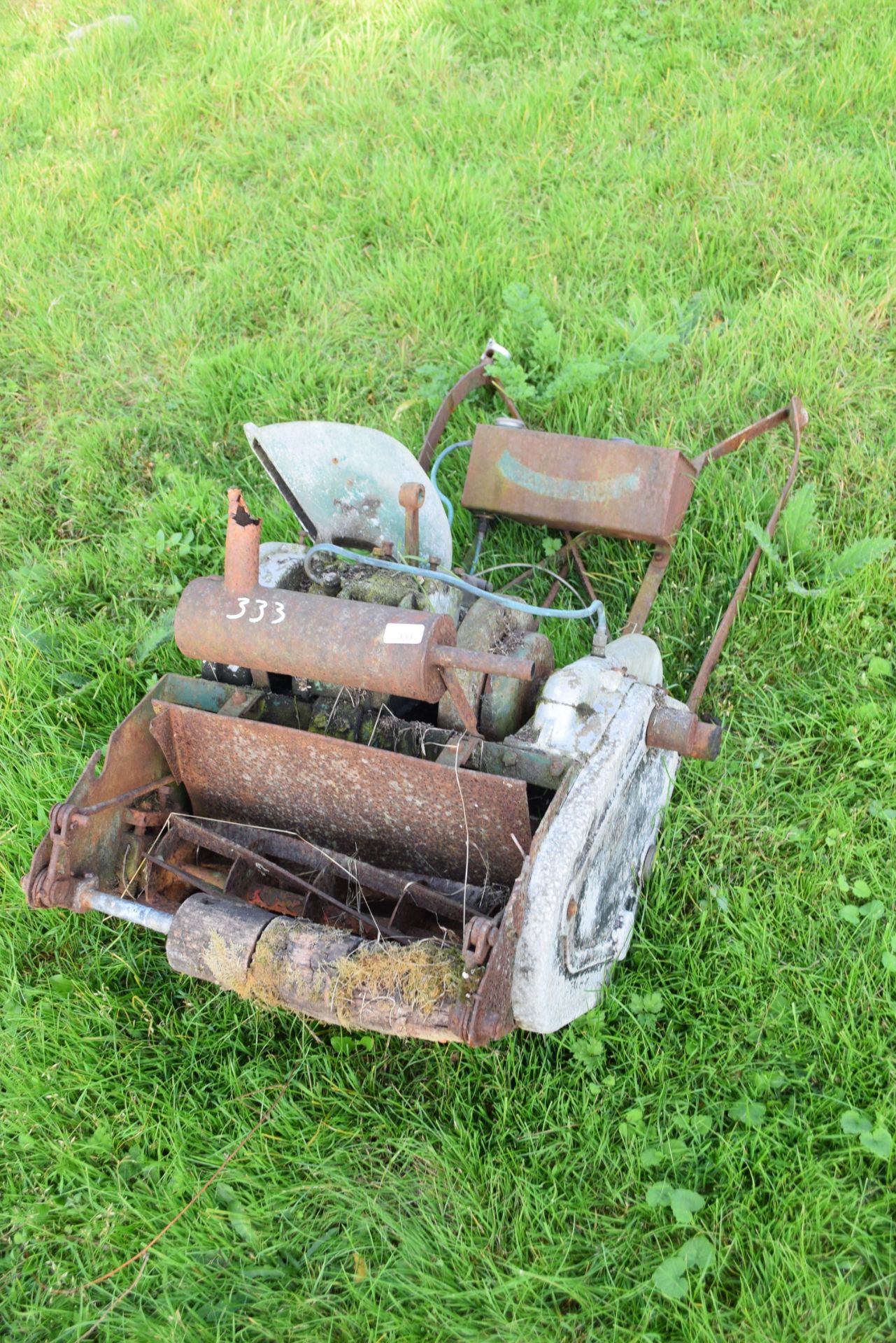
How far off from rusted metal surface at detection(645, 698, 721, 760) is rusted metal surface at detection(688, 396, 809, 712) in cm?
47

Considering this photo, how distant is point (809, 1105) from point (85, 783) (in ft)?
5.92

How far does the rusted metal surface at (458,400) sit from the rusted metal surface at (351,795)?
1.38 m

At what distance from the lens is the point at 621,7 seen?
4.95 metres

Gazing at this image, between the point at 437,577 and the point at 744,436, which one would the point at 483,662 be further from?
the point at 744,436

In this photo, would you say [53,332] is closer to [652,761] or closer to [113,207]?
[113,207]

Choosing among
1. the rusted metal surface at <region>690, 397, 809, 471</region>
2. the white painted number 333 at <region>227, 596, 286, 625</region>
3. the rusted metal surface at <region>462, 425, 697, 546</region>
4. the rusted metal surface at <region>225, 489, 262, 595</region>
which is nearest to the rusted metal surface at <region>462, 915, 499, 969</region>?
the white painted number 333 at <region>227, 596, 286, 625</region>

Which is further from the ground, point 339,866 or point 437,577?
point 437,577

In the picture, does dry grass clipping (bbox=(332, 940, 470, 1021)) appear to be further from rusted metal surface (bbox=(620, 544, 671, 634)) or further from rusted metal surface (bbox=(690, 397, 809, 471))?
rusted metal surface (bbox=(690, 397, 809, 471))

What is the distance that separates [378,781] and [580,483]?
1245 millimetres

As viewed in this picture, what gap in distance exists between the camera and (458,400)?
3521mm

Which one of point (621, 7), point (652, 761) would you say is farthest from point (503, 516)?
point (621, 7)

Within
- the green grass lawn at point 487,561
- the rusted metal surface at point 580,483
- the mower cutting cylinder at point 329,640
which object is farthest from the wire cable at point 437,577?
the green grass lawn at point 487,561

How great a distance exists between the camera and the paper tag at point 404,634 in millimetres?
2086

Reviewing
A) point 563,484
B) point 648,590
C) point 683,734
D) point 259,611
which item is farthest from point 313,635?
point 648,590
